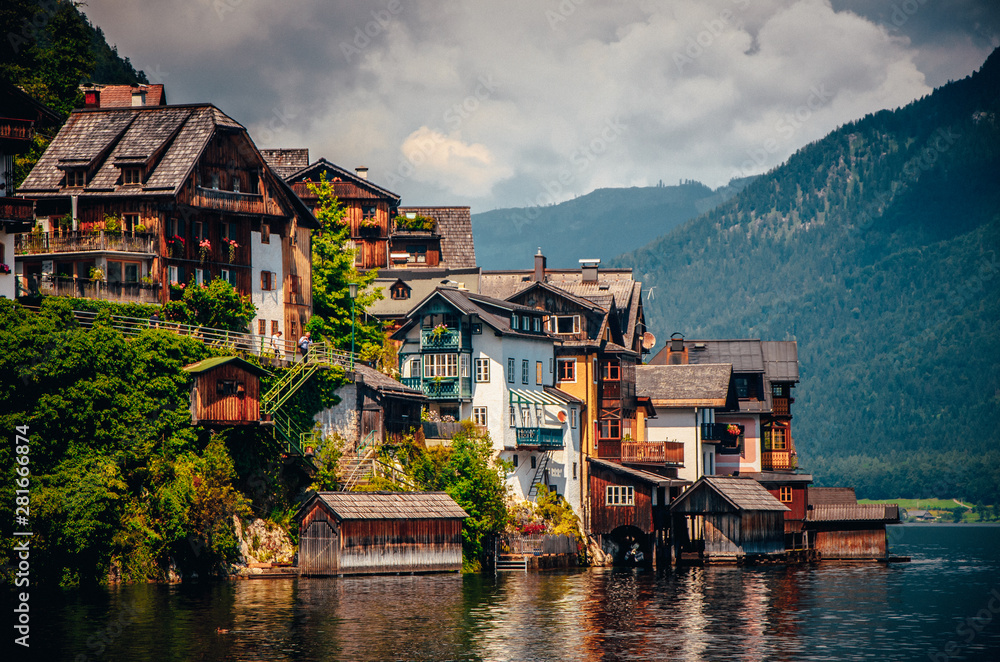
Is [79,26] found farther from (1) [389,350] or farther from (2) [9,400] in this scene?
(2) [9,400]

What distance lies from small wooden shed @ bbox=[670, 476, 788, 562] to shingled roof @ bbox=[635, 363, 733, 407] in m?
10.0

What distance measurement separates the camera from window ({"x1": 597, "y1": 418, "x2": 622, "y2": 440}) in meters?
95.9

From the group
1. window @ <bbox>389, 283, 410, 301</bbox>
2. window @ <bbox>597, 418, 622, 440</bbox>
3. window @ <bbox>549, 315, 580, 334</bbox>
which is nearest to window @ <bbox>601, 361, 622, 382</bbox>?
window @ <bbox>597, 418, 622, 440</bbox>

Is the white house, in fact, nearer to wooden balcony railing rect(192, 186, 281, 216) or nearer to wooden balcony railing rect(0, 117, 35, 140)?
wooden balcony railing rect(192, 186, 281, 216)

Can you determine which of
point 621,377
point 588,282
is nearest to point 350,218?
point 588,282

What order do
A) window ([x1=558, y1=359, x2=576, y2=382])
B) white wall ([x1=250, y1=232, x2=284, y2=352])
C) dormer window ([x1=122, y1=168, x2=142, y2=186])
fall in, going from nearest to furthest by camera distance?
dormer window ([x1=122, y1=168, x2=142, y2=186])
white wall ([x1=250, y1=232, x2=284, y2=352])
window ([x1=558, y1=359, x2=576, y2=382])

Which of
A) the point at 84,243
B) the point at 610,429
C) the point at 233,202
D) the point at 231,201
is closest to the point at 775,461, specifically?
the point at 610,429

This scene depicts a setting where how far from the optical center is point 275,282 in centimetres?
8444

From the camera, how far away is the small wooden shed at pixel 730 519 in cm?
9044

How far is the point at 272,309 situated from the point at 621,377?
27476mm

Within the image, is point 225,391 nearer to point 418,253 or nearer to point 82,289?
point 82,289

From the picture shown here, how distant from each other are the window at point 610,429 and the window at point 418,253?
3051 cm

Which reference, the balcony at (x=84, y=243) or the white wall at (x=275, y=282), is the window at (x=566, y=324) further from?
the balcony at (x=84, y=243)

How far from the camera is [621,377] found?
97.2m
